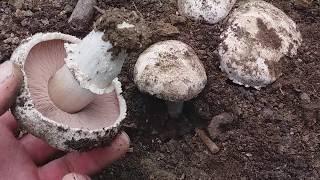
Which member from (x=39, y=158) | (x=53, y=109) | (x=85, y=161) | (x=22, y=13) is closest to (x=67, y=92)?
(x=53, y=109)

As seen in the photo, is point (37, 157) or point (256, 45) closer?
point (37, 157)

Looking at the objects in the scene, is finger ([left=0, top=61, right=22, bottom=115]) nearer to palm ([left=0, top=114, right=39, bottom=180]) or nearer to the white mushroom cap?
the white mushroom cap

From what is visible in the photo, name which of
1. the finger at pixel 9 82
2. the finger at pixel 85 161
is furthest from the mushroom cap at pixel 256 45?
the finger at pixel 9 82

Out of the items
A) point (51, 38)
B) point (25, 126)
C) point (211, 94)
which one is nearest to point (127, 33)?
point (51, 38)

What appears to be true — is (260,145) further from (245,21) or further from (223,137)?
(245,21)

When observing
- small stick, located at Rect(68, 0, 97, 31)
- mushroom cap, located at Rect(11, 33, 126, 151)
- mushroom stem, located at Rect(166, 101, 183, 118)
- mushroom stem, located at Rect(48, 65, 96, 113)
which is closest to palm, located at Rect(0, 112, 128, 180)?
mushroom cap, located at Rect(11, 33, 126, 151)

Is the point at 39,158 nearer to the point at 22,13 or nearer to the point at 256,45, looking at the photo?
the point at 22,13

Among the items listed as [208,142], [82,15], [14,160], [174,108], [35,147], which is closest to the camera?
[14,160]
